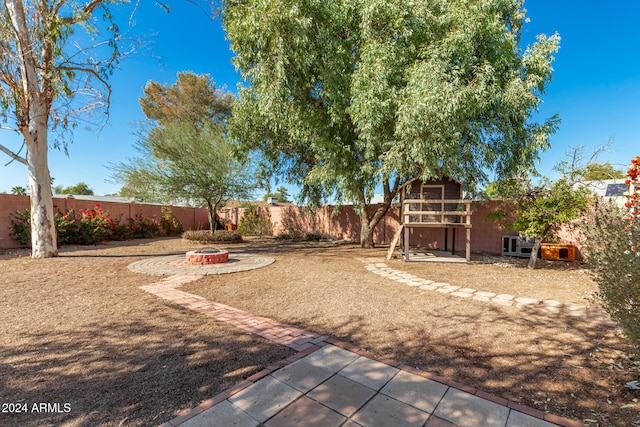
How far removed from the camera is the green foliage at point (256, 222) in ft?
47.5

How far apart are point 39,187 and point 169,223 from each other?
320 inches

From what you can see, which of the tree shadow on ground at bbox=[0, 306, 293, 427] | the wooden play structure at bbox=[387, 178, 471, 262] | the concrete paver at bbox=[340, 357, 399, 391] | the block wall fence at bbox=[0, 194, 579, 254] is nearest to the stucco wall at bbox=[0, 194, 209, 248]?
the block wall fence at bbox=[0, 194, 579, 254]

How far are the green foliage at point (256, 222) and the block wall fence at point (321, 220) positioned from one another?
6.2 inches

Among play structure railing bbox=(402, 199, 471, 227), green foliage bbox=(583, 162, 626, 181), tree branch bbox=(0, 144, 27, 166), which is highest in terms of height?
tree branch bbox=(0, 144, 27, 166)

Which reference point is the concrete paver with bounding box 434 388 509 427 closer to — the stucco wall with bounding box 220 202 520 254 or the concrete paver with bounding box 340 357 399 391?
the concrete paver with bounding box 340 357 399 391

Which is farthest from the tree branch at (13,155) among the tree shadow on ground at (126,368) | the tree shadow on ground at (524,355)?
the tree shadow on ground at (524,355)

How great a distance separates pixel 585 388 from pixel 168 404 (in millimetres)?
2835

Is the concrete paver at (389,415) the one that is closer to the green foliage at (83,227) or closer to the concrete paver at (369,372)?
the concrete paver at (369,372)

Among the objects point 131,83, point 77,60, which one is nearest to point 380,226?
point 131,83

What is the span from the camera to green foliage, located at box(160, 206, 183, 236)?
14.4 metres

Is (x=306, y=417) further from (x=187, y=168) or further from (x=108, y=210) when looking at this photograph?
(x=108, y=210)


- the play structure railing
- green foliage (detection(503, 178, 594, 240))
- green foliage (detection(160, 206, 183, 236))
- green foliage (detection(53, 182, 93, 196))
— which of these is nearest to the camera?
green foliage (detection(503, 178, 594, 240))

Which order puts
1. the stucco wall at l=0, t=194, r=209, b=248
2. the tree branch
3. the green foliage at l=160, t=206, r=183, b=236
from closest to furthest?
the tree branch < the stucco wall at l=0, t=194, r=209, b=248 < the green foliage at l=160, t=206, r=183, b=236

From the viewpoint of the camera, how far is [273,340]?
265 cm
